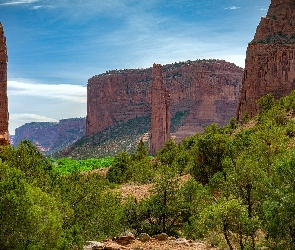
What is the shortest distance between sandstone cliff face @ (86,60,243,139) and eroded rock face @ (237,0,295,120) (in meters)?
52.2

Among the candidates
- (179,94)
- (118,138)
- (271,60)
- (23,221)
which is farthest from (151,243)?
(179,94)

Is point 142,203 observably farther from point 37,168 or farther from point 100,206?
point 37,168

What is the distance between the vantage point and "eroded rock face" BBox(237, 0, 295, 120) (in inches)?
2206

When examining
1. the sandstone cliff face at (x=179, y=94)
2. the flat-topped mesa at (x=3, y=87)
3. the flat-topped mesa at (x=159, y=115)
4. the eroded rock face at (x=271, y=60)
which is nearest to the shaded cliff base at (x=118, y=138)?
the sandstone cliff face at (x=179, y=94)

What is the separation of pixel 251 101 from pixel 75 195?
45641mm

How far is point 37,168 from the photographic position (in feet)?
47.2

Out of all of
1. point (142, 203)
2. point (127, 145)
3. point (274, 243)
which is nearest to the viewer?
point (274, 243)

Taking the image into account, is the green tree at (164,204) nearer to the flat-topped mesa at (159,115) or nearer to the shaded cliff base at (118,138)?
the flat-topped mesa at (159,115)

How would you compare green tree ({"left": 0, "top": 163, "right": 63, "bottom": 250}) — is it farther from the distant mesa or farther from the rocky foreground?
the distant mesa

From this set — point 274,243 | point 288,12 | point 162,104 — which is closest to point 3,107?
point 274,243

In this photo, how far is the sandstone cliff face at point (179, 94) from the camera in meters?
116

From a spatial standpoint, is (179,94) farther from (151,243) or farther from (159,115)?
(151,243)

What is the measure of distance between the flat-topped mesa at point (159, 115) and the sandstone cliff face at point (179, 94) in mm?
15084

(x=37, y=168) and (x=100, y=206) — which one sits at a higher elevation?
(x=37, y=168)
